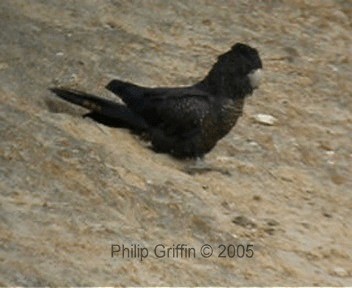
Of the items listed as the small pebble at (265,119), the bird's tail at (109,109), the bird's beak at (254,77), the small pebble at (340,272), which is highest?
the bird's beak at (254,77)

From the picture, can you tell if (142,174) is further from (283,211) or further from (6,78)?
(6,78)

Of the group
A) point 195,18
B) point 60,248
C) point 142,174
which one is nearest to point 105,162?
point 142,174

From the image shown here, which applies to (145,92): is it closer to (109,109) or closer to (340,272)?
(109,109)

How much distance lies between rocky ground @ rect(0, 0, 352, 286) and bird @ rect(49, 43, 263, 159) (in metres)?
0.15

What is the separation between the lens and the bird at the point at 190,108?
25.0ft

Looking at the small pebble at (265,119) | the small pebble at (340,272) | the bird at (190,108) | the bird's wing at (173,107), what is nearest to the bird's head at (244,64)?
the bird at (190,108)

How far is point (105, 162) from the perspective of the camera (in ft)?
24.6

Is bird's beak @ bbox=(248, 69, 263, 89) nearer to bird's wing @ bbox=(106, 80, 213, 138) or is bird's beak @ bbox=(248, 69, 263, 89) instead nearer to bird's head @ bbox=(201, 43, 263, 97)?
bird's head @ bbox=(201, 43, 263, 97)

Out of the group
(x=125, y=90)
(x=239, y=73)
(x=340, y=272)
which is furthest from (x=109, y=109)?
(x=340, y=272)

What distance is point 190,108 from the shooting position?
762cm

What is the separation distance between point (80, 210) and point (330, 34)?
12.6 ft

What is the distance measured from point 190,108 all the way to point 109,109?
0.57 metres

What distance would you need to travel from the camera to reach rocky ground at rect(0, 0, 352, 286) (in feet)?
21.9

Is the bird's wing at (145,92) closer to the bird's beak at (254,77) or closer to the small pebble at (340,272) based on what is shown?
the bird's beak at (254,77)
